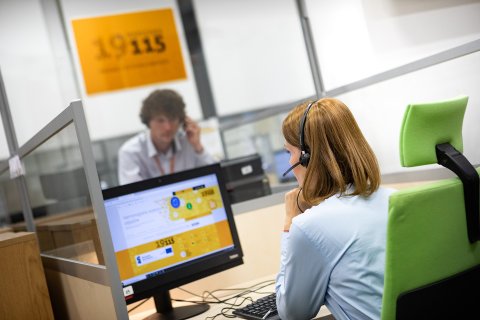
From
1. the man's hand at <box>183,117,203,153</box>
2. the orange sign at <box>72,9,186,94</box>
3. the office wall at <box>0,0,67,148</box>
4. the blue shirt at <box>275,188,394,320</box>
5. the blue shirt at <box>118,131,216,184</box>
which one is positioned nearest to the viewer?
the blue shirt at <box>275,188,394,320</box>

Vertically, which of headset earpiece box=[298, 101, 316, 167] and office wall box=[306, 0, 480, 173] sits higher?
Answer: office wall box=[306, 0, 480, 173]

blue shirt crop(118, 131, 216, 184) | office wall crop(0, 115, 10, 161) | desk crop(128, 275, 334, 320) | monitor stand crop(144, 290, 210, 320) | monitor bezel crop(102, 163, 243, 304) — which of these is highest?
office wall crop(0, 115, 10, 161)

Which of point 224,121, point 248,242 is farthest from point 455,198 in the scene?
point 224,121

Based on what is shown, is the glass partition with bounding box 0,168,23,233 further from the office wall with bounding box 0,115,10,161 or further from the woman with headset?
the woman with headset

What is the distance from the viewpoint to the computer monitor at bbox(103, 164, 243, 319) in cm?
167

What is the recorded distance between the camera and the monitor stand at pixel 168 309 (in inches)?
66.7

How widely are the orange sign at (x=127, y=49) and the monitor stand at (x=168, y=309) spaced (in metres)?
3.28

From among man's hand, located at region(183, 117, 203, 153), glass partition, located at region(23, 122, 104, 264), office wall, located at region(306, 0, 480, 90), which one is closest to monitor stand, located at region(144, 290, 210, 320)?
glass partition, located at region(23, 122, 104, 264)

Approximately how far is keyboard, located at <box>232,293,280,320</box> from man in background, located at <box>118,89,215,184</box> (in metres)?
2.31

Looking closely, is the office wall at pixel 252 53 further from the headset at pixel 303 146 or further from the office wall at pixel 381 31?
the headset at pixel 303 146

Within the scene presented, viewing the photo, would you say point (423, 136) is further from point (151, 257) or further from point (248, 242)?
point (248, 242)

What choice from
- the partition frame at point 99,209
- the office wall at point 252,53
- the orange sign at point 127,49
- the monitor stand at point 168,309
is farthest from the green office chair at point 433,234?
the office wall at point 252,53

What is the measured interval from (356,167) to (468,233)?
340 millimetres

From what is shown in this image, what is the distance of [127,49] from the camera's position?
476cm
